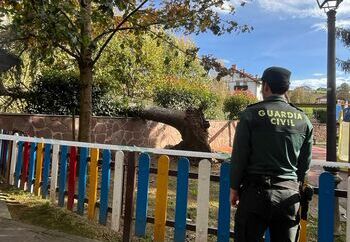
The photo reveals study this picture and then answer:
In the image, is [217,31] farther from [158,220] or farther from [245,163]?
[245,163]

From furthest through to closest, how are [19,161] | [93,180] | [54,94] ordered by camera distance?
[54,94]
[19,161]
[93,180]

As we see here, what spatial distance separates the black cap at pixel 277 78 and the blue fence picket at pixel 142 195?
81.1 inches

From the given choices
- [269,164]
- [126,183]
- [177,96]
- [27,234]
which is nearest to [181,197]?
[126,183]

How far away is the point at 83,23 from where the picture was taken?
24.7 feet

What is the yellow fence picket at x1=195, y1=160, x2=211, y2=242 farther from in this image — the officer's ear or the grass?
the officer's ear

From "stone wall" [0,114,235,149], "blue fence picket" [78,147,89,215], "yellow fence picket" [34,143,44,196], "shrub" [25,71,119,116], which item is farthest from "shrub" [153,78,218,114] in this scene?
"blue fence picket" [78,147,89,215]

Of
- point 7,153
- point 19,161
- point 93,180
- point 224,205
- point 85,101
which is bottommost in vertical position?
point 224,205

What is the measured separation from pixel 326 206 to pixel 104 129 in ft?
30.9

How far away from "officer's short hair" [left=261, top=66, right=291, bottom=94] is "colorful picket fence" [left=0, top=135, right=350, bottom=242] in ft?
3.91

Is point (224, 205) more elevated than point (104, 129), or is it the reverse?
point (104, 129)

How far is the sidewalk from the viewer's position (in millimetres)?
4725

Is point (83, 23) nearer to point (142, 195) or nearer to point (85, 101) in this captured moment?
point (85, 101)

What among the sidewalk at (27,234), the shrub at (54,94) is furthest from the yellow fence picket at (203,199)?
the shrub at (54,94)

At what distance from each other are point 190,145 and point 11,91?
5210 millimetres
